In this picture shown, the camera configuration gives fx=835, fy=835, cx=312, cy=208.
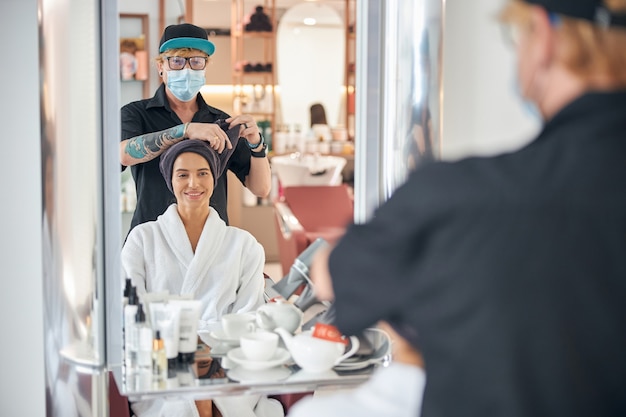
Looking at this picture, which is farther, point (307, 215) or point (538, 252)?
point (307, 215)

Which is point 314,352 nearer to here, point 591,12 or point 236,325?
point 236,325

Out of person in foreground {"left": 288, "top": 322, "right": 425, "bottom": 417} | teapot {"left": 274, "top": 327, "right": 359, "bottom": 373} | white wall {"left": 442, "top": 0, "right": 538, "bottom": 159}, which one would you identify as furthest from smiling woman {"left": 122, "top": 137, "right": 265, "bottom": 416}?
person in foreground {"left": 288, "top": 322, "right": 425, "bottom": 417}

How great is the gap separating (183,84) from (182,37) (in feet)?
0.37

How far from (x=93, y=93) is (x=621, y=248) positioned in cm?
112

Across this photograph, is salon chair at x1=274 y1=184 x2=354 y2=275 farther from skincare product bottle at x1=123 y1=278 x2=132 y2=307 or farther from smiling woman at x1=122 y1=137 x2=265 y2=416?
skincare product bottle at x1=123 y1=278 x2=132 y2=307

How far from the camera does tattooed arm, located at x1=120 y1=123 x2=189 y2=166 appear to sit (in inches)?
78.4

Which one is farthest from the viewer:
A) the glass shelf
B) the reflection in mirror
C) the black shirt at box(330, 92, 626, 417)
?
the reflection in mirror

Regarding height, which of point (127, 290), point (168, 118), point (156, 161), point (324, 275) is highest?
point (168, 118)

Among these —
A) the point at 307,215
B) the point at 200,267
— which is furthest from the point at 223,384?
the point at 307,215

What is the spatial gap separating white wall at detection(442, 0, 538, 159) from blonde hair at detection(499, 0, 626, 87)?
4.04ft

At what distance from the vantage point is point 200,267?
2090 millimetres

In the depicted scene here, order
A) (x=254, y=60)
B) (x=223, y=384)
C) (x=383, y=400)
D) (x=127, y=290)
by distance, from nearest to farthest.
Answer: (x=383, y=400) → (x=223, y=384) → (x=127, y=290) → (x=254, y=60)

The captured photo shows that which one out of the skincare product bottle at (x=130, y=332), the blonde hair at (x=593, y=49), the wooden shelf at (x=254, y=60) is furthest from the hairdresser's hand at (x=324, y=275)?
the wooden shelf at (x=254, y=60)

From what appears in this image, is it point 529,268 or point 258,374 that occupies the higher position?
point 529,268
